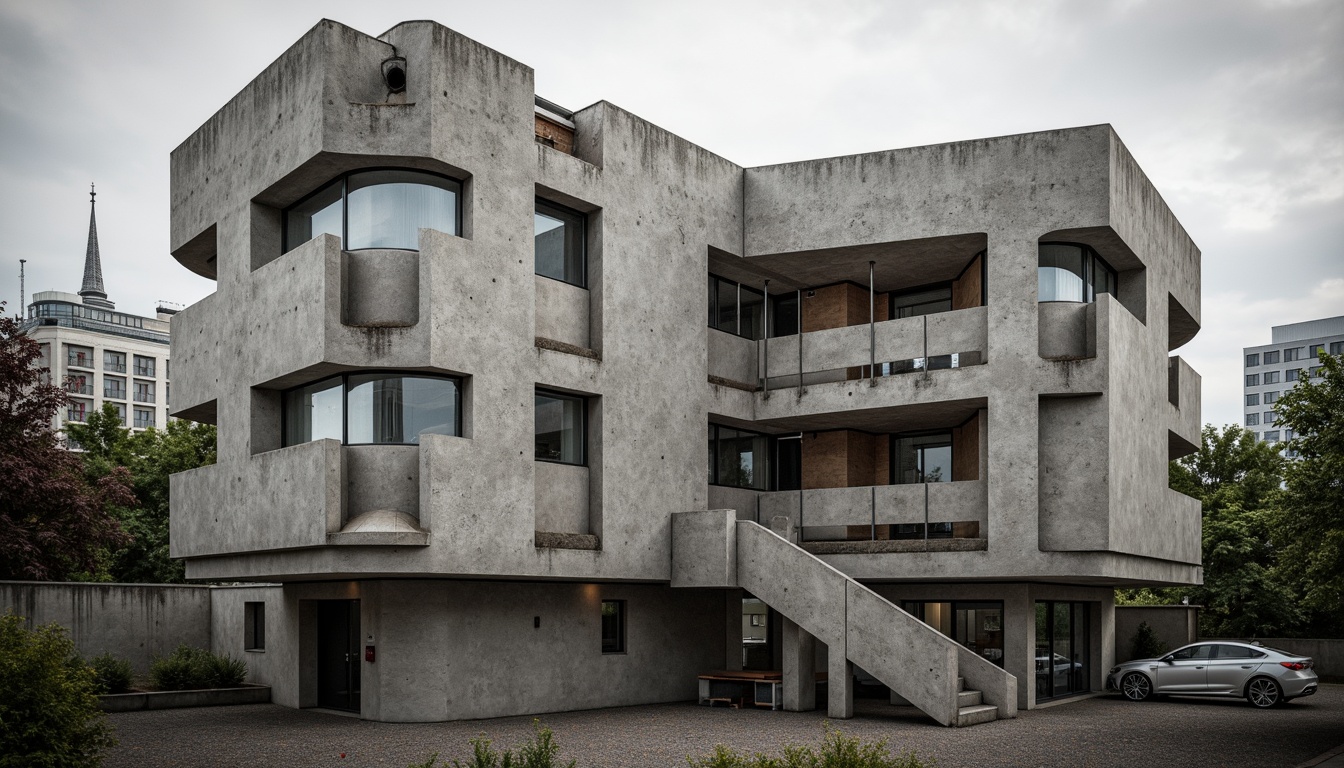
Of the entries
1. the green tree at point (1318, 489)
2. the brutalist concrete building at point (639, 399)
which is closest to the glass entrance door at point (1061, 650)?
the brutalist concrete building at point (639, 399)

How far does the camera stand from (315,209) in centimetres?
2108

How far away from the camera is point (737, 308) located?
26.4 meters

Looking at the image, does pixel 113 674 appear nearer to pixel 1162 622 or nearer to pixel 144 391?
pixel 1162 622

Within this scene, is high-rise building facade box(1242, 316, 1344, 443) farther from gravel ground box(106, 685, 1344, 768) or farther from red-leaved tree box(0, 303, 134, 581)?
red-leaved tree box(0, 303, 134, 581)

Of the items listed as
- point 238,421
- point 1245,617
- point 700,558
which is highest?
point 238,421

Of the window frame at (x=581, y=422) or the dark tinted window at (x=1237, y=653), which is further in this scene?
the dark tinted window at (x=1237, y=653)

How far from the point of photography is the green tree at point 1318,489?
17.9m

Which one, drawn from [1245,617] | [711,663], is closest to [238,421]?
[711,663]

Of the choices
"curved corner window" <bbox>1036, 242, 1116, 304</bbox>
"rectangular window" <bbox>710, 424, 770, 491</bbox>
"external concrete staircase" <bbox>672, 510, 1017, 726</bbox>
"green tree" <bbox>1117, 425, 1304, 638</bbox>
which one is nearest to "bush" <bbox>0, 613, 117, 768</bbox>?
"external concrete staircase" <bbox>672, 510, 1017, 726</bbox>

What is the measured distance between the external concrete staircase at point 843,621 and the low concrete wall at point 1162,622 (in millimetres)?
12981

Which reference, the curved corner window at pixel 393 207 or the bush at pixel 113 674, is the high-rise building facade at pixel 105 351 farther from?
the curved corner window at pixel 393 207

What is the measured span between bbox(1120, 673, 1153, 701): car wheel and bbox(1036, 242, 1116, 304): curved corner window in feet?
28.7

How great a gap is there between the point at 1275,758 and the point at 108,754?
1711 centimetres

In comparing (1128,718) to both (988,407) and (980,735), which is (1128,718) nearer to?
(980,735)
